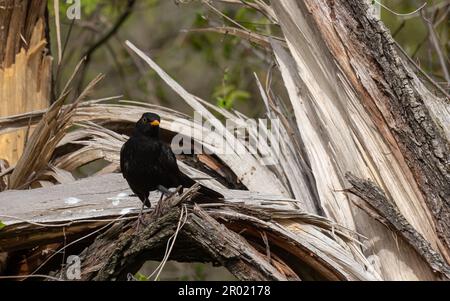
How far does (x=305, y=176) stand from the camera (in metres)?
A: 5.60

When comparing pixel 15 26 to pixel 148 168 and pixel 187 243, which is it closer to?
pixel 148 168

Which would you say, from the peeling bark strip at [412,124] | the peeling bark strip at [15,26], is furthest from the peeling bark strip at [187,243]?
the peeling bark strip at [15,26]

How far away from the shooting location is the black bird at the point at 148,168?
519cm

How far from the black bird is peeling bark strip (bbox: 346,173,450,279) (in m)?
1.16

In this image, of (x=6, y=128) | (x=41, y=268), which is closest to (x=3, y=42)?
(x=6, y=128)

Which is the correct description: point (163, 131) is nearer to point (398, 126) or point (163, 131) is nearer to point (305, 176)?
Result: point (305, 176)

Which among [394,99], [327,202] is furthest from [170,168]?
[394,99]

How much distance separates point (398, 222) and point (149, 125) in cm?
174

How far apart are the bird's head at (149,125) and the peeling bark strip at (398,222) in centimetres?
140

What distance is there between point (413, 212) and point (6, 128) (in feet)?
9.51

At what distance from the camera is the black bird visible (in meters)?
5.19

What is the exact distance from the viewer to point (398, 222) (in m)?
4.77

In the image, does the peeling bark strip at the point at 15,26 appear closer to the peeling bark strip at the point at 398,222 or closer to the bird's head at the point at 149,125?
the bird's head at the point at 149,125
